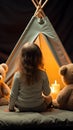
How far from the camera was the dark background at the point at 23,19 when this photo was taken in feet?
10.5

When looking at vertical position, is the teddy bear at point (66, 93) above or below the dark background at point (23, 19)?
below

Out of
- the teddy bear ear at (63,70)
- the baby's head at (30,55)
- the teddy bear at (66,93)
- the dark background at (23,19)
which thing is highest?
the dark background at (23,19)

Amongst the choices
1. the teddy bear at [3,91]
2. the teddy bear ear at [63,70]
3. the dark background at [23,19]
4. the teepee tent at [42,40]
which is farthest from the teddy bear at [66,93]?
the dark background at [23,19]

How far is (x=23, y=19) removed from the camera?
328cm

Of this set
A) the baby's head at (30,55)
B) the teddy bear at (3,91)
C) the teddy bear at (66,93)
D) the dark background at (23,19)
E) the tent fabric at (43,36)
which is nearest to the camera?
the baby's head at (30,55)

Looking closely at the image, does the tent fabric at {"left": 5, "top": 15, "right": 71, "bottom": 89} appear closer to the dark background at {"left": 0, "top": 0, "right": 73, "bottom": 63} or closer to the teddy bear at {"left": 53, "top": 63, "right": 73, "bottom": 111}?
the teddy bear at {"left": 53, "top": 63, "right": 73, "bottom": 111}

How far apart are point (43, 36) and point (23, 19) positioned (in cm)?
85

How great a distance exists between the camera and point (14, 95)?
2088mm

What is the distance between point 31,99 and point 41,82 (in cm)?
13

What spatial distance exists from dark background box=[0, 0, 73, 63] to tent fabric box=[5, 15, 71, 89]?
0.75m

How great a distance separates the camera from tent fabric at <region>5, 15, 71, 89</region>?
2465mm

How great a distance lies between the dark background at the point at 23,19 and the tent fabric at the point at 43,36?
0.75 metres

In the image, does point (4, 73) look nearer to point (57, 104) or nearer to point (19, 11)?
point (57, 104)

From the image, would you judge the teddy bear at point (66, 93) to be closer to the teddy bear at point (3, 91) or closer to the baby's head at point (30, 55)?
the baby's head at point (30, 55)
